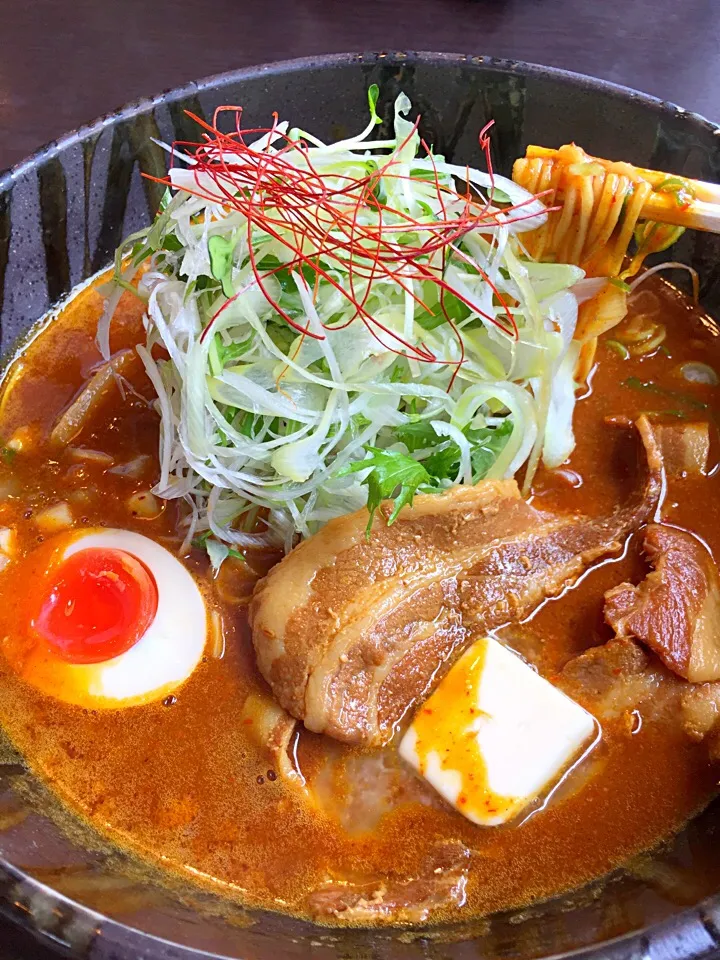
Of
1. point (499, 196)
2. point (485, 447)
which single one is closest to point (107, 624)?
point (485, 447)

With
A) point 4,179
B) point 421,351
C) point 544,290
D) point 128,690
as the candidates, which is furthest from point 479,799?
point 4,179

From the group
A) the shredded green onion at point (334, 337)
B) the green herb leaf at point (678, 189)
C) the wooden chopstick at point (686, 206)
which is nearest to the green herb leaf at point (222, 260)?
the shredded green onion at point (334, 337)

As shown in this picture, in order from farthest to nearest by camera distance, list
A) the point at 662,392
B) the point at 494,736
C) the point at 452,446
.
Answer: the point at 662,392 < the point at 452,446 < the point at 494,736

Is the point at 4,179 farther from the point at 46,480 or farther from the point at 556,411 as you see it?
the point at 556,411

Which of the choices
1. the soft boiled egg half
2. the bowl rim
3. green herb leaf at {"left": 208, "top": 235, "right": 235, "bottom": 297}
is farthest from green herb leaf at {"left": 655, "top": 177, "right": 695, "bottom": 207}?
the soft boiled egg half

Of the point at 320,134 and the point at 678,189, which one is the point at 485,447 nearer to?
the point at 678,189

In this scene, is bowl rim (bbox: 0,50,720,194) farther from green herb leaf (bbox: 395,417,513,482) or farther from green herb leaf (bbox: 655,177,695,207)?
green herb leaf (bbox: 395,417,513,482)
